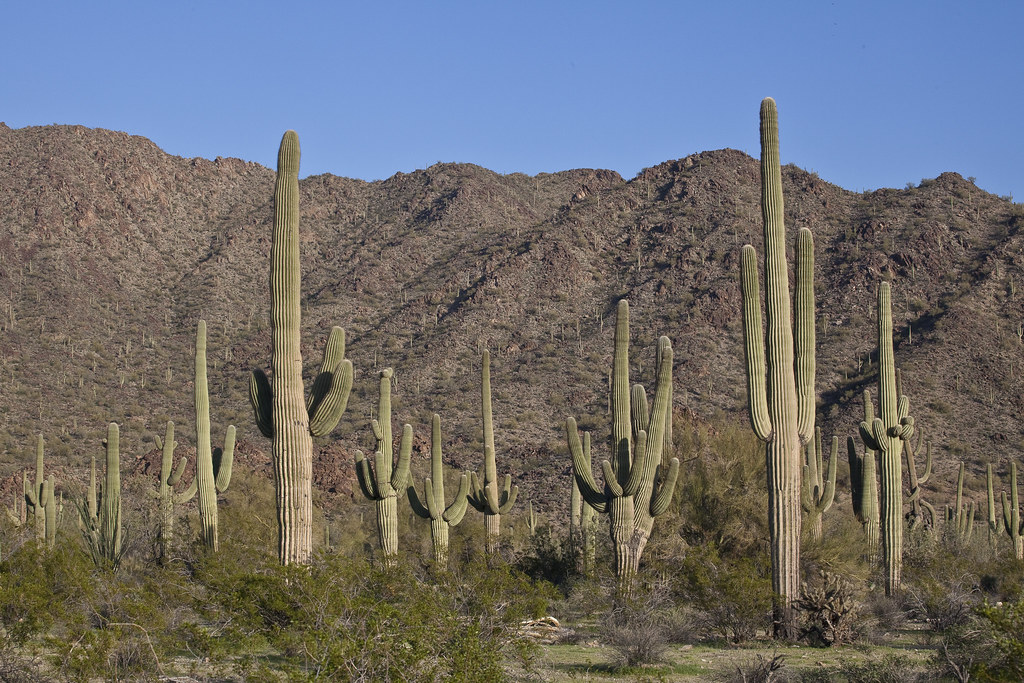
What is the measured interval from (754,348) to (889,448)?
16.6 ft

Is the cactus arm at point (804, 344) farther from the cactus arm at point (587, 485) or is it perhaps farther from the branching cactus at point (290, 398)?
the branching cactus at point (290, 398)

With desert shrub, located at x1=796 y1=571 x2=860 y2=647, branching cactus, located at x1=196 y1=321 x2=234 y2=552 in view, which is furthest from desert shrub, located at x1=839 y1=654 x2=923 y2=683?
branching cactus, located at x1=196 y1=321 x2=234 y2=552

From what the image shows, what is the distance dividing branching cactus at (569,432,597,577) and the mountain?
9.19 m

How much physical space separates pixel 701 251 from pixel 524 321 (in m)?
9.72

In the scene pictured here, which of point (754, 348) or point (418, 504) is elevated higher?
point (754, 348)

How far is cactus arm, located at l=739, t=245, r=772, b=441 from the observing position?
492 inches

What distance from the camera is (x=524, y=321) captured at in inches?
1924

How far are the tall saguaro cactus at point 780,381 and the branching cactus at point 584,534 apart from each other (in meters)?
3.77

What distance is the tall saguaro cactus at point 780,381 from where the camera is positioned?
12.4 meters

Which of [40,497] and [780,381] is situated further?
[40,497]

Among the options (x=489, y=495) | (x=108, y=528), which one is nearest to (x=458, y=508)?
(x=489, y=495)

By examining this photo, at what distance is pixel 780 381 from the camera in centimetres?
1263

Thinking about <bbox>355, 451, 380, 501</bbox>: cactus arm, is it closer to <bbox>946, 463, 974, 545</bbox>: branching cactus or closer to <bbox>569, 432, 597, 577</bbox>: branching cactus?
<bbox>569, 432, 597, 577</bbox>: branching cactus

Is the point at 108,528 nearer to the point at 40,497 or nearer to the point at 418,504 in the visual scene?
the point at 418,504
